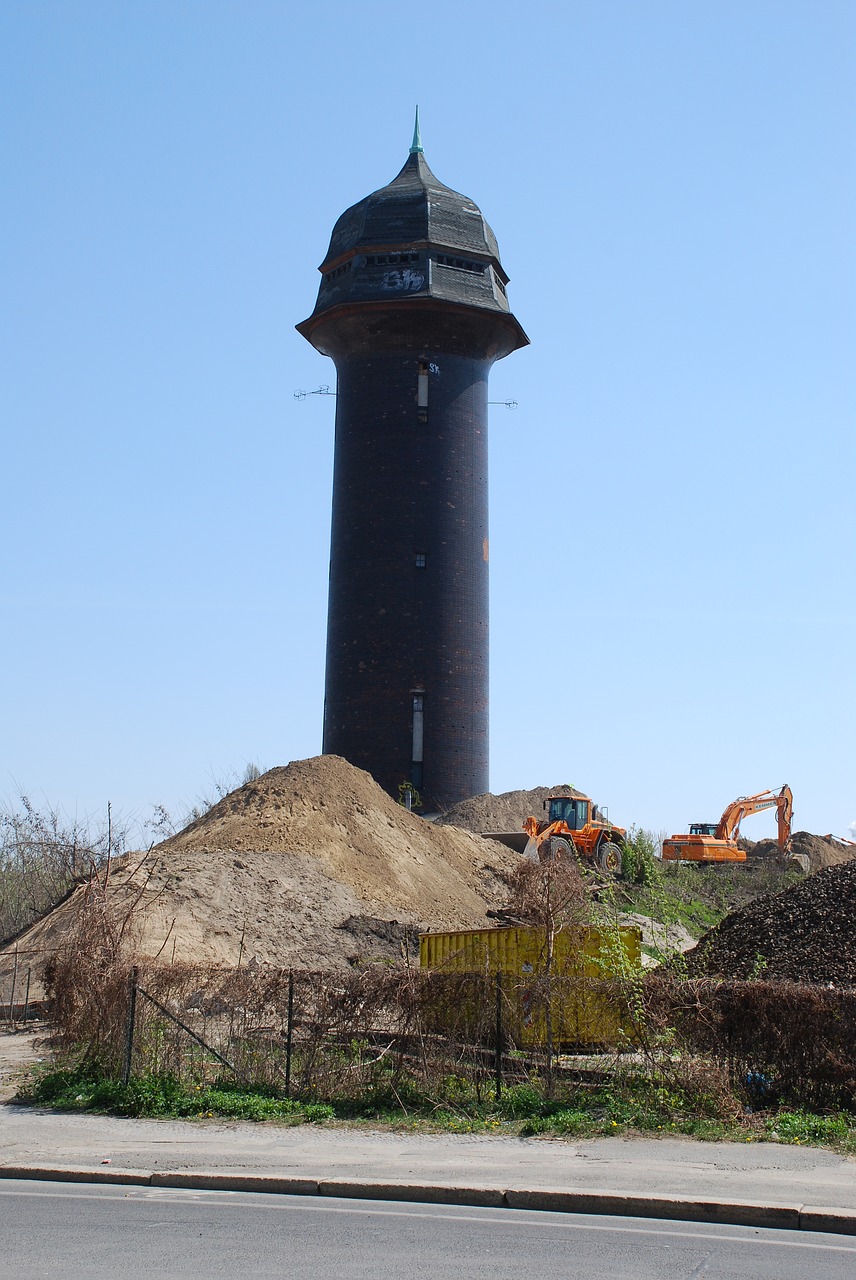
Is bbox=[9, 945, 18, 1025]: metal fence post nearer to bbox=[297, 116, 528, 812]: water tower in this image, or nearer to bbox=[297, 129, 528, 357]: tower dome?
bbox=[297, 116, 528, 812]: water tower

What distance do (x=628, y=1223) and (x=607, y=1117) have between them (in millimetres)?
3558

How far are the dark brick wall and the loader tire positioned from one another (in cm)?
618

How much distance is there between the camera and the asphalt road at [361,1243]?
781cm

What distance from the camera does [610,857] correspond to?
37.1m

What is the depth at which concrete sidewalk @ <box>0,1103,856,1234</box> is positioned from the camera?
984 cm

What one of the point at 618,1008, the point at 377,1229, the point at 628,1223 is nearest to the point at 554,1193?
the point at 628,1223

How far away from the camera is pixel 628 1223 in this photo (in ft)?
31.2

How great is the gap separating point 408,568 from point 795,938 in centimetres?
2424

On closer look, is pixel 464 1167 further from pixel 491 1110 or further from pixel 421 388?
pixel 421 388

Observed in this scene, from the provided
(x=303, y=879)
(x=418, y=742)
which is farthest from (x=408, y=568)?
(x=303, y=879)

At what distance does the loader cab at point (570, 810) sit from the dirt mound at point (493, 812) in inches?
44.6

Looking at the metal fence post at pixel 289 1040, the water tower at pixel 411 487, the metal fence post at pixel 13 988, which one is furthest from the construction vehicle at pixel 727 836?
the metal fence post at pixel 289 1040

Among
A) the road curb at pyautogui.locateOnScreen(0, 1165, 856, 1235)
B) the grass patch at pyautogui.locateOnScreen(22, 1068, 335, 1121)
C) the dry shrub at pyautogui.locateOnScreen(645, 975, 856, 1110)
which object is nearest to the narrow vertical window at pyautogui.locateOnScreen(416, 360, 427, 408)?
the grass patch at pyautogui.locateOnScreen(22, 1068, 335, 1121)

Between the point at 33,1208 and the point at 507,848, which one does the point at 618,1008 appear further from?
the point at 507,848
